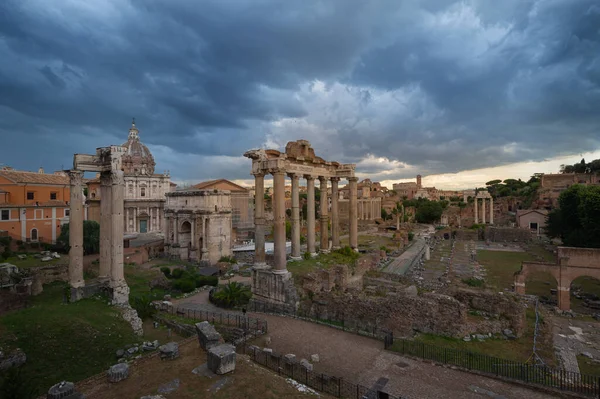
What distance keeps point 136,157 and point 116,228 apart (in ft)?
162

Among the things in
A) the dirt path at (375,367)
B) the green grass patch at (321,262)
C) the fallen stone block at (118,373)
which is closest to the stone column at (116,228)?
the fallen stone block at (118,373)

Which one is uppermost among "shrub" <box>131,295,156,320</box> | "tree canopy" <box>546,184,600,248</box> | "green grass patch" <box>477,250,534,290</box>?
"tree canopy" <box>546,184,600,248</box>

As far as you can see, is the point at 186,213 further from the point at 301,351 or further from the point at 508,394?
the point at 508,394

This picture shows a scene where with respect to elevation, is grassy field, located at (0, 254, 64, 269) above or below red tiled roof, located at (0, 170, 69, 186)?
below

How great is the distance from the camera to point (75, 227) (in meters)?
17.5

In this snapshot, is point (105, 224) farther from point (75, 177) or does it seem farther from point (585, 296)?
point (585, 296)

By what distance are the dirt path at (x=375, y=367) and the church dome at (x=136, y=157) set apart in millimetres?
51204

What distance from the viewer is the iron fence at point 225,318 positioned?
15.5m

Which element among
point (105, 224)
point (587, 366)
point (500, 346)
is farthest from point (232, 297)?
point (587, 366)

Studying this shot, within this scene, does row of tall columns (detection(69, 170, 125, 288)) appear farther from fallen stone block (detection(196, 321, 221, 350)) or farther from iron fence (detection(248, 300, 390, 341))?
fallen stone block (detection(196, 321, 221, 350))

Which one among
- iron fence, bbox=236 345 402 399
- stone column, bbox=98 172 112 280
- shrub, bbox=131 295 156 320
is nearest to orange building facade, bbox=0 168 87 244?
stone column, bbox=98 172 112 280

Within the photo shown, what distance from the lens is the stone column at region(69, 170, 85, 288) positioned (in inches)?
679

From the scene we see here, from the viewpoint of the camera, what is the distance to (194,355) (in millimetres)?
11242

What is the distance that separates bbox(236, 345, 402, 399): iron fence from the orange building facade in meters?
40.3
